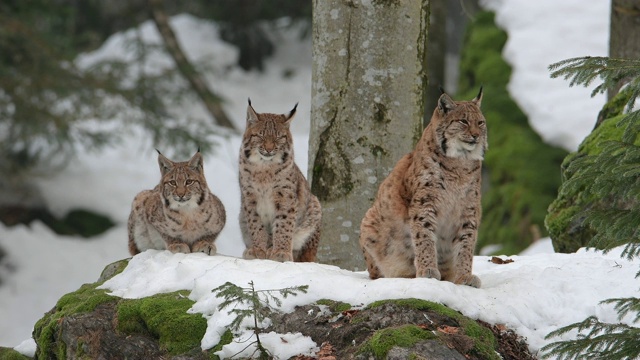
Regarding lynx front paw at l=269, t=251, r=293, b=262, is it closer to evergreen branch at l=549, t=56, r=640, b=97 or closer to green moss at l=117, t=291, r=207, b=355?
green moss at l=117, t=291, r=207, b=355

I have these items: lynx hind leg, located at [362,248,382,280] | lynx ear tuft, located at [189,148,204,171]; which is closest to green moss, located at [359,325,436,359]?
lynx hind leg, located at [362,248,382,280]

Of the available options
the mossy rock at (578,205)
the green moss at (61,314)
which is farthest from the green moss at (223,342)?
the mossy rock at (578,205)

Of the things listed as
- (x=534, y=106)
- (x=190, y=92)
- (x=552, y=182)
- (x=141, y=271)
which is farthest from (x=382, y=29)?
(x=190, y=92)

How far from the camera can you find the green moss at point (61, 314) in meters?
7.26

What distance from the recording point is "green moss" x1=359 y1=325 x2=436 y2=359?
5.77 m

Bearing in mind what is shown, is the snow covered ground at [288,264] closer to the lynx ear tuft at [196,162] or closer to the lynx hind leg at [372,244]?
the lynx hind leg at [372,244]

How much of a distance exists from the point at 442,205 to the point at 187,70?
499 inches

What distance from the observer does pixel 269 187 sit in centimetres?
812

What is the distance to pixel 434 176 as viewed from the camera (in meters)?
7.02

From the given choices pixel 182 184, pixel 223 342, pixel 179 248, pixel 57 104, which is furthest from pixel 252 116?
pixel 57 104

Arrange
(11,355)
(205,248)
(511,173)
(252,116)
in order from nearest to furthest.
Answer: (11,355)
(252,116)
(205,248)
(511,173)

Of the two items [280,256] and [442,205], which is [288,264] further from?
[442,205]

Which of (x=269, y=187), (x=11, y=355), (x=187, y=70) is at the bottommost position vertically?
(x=11, y=355)

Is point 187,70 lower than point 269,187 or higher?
higher
